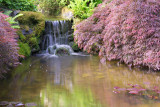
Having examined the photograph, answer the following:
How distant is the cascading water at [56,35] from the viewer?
10172 millimetres

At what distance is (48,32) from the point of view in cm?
1036

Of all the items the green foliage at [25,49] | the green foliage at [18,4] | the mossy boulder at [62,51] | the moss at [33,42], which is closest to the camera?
the green foliage at [25,49]

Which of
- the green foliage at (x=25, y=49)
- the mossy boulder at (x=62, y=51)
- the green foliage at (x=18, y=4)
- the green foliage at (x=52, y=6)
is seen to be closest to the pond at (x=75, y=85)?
the green foliage at (x=25, y=49)

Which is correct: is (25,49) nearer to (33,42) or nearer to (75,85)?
(33,42)

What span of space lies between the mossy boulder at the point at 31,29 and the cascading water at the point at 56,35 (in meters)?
0.59

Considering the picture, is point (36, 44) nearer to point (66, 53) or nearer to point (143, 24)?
point (66, 53)

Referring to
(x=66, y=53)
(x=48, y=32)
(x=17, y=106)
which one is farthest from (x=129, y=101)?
(x=48, y=32)

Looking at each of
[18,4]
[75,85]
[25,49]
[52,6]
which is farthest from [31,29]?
[75,85]

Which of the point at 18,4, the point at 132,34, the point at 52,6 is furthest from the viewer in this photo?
the point at 52,6

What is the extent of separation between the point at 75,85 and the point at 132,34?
2.73 metres

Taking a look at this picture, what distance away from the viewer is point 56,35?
10.4 m

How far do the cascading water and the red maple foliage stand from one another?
3.01 metres

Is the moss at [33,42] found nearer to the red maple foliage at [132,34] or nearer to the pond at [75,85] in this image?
the pond at [75,85]

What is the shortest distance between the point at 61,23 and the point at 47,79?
5867 millimetres
